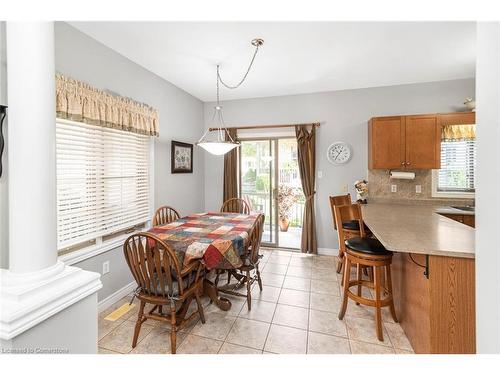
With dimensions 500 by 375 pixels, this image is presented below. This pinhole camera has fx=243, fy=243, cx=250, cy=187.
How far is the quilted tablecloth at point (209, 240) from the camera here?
195 cm

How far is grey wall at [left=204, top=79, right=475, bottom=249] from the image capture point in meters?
3.60

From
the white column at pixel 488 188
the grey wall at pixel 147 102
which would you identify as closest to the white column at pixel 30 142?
the grey wall at pixel 147 102

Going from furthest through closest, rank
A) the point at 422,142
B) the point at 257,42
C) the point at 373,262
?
the point at 422,142
the point at 257,42
the point at 373,262

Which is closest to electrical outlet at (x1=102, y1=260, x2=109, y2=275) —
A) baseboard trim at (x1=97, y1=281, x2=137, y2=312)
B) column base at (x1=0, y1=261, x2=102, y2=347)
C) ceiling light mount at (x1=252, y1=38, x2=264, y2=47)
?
baseboard trim at (x1=97, y1=281, x2=137, y2=312)

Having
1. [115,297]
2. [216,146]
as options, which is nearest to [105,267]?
[115,297]

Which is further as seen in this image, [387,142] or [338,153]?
[338,153]

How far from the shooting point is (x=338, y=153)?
3.97 m

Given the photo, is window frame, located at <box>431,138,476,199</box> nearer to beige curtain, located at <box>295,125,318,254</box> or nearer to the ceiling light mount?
beige curtain, located at <box>295,125,318,254</box>

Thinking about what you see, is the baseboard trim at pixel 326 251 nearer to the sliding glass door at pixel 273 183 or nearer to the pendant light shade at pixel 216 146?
the sliding glass door at pixel 273 183

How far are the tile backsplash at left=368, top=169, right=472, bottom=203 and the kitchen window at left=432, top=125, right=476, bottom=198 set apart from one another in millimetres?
106

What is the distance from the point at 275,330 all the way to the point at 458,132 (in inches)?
147

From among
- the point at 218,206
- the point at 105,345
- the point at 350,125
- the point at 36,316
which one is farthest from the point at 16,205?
the point at 350,125

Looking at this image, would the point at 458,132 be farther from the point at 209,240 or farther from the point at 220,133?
the point at 209,240

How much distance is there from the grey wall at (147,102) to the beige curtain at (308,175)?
1.84 m
